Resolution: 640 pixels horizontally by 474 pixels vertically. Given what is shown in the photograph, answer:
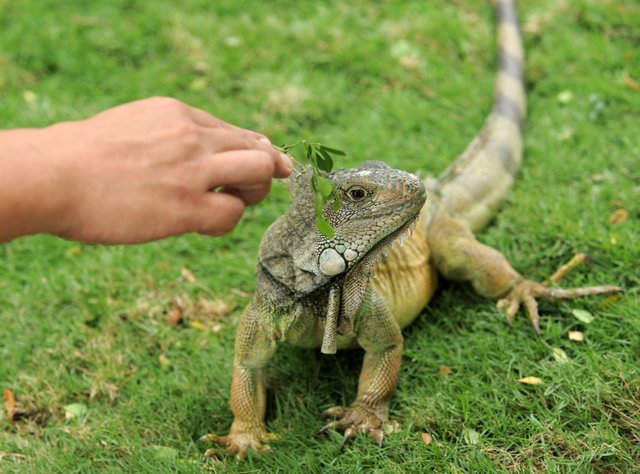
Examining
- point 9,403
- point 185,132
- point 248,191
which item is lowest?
point 9,403

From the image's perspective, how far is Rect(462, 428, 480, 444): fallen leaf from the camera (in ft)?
10.7

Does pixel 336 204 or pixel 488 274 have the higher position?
pixel 336 204

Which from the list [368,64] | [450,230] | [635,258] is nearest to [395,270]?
[450,230]

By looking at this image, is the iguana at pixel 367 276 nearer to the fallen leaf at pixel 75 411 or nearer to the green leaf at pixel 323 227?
the green leaf at pixel 323 227

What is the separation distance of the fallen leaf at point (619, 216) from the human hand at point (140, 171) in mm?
2825

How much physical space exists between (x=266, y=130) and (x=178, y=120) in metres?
3.54

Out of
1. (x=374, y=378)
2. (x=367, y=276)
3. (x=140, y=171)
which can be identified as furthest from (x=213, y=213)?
(x=374, y=378)

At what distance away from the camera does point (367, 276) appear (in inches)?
122

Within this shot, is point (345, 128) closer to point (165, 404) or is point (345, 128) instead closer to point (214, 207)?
point (165, 404)

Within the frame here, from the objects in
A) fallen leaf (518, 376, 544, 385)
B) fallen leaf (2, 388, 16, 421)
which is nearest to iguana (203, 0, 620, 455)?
fallen leaf (518, 376, 544, 385)

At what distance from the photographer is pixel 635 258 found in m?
3.98

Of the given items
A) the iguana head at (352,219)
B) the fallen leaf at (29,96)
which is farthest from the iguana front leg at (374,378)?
the fallen leaf at (29,96)

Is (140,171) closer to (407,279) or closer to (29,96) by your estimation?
(407,279)

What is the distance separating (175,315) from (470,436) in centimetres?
187
